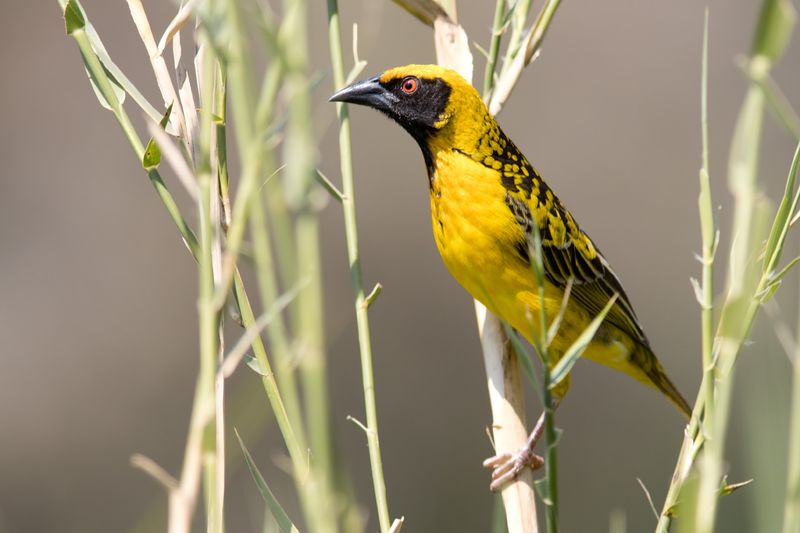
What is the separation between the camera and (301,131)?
80 centimetres

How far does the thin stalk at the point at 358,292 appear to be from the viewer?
4.06ft

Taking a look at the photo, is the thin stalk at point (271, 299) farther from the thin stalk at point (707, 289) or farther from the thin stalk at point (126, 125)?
the thin stalk at point (707, 289)

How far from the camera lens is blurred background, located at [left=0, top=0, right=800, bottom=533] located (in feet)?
19.1

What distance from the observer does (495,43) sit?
1.84 metres

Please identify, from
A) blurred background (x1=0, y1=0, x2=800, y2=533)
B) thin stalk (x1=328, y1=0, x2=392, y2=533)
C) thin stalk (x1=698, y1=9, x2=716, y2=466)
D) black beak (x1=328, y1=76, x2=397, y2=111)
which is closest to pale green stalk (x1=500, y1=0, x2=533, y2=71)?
thin stalk (x1=328, y1=0, x2=392, y2=533)

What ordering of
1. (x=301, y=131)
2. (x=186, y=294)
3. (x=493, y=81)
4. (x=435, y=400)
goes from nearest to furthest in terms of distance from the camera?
(x=301, y=131), (x=493, y=81), (x=435, y=400), (x=186, y=294)

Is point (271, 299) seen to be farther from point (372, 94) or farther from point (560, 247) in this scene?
point (560, 247)

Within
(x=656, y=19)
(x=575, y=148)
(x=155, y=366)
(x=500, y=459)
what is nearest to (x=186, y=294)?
(x=155, y=366)

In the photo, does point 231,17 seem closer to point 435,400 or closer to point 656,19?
point 435,400

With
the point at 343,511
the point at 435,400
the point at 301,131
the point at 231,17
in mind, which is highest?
the point at 231,17

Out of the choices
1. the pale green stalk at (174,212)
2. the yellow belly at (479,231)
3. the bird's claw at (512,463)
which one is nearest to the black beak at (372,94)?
the yellow belly at (479,231)

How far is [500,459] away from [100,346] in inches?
177

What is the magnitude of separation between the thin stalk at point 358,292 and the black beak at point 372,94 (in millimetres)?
1167

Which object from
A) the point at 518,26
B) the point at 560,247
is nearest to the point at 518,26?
the point at 518,26
